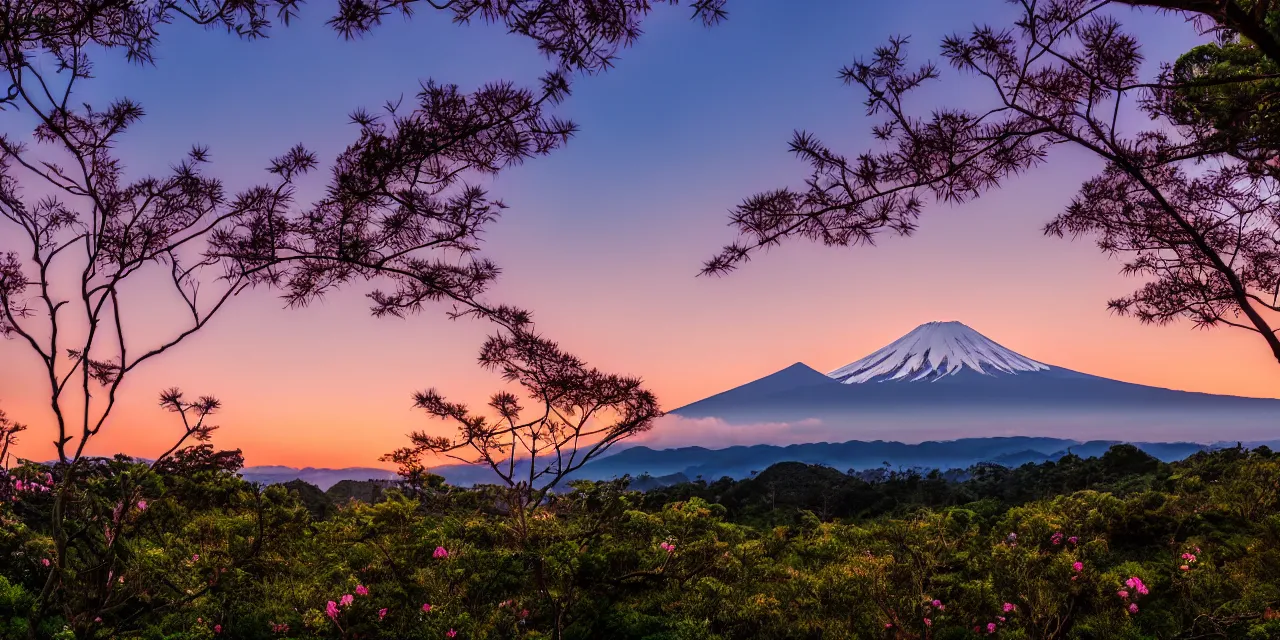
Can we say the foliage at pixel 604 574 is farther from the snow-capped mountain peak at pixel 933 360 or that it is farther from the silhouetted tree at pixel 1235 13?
the snow-capped mountain peak at pixel 933 360

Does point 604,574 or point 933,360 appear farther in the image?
point 933,360

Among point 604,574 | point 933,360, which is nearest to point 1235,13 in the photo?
point 604,574

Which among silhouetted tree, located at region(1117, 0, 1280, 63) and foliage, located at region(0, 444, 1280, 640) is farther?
foliage, located at region(0, 444, 1280, 640)

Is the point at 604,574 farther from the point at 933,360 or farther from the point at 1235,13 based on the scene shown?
the point at 933,360

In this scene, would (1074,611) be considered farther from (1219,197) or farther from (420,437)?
(1219,197)

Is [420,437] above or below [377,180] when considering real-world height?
below

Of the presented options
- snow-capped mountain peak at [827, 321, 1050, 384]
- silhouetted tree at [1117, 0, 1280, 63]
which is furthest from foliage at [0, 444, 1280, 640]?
snow-capped mountain peak at [827, 321, 1050, 384]

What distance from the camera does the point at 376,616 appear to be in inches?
159

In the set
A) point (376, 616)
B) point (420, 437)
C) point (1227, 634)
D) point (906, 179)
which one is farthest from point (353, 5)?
point (1227, 634)

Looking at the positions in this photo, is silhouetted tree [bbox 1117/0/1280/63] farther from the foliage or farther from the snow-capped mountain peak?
the snow-capped mountain peak

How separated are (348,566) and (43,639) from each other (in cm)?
156

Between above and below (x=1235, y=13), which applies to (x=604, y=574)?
below

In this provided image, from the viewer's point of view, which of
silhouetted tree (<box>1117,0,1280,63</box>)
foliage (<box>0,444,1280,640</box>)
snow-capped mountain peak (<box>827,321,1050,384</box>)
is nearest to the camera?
silhouetted tree (<box>1117,0,1280,63</box>)

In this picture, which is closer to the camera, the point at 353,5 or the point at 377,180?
the point at 353,5
